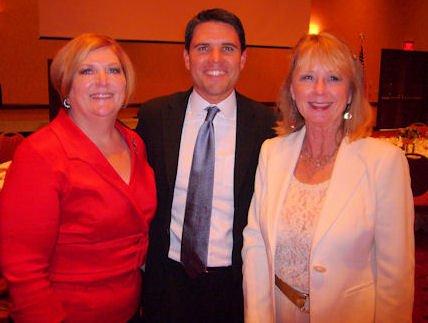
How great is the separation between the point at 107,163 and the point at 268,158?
2.15ft

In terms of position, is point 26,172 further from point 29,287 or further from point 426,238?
point 426,238

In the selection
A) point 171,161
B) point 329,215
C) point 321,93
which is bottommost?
point 329,215

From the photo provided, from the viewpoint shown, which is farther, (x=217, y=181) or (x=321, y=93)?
(x=217, y=181)

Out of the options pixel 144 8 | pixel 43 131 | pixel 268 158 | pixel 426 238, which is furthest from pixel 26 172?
pixel 144 8

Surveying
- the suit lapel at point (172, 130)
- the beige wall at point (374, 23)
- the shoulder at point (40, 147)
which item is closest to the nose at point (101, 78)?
the shoulder at point (40, 147)

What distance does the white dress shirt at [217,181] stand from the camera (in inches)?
73.3

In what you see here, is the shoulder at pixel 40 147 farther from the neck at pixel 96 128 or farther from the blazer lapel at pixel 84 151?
the neck at pixel 96 128

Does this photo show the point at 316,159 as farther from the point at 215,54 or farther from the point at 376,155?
the point at 215,54

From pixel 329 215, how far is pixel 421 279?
255 centimetres

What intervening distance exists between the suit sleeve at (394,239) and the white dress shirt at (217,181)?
65 centimetres

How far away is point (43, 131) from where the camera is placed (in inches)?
57.1

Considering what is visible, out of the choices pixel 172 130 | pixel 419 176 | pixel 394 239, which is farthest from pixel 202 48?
pixel 419 176

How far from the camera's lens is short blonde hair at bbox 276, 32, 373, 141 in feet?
5.07

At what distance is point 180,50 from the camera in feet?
25.3
